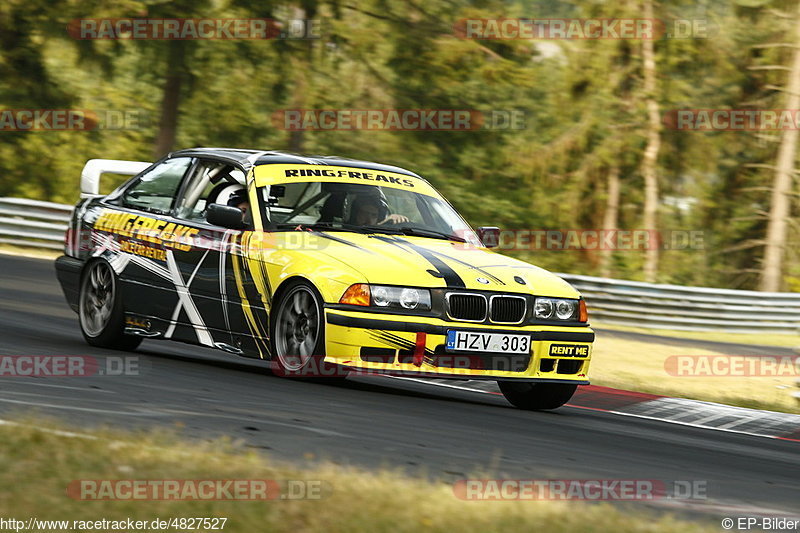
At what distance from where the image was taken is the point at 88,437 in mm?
5574

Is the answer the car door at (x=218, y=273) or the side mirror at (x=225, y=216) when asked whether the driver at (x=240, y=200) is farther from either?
the side mirror at (x=225, y=216)

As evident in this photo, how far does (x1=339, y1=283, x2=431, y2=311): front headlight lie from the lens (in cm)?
795

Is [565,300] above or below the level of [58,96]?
below

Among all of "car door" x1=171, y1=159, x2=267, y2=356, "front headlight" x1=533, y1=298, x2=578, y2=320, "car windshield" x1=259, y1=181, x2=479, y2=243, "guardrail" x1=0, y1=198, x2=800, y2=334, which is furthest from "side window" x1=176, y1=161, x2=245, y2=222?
"guardrail" x1=0, y1=198, x2=800, y2=334

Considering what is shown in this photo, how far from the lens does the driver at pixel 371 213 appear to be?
30.0ft

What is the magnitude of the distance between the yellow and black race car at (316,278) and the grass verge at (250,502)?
8.12ft

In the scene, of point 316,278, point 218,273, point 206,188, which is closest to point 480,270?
point 316,278

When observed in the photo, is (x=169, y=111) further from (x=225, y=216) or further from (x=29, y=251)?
(x=225, y=216)

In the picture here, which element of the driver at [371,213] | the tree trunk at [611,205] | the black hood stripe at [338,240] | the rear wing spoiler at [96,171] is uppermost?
the tree trunk at [611,205]

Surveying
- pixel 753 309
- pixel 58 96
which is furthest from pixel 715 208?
pixel 58 96

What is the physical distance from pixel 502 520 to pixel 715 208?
124 ft

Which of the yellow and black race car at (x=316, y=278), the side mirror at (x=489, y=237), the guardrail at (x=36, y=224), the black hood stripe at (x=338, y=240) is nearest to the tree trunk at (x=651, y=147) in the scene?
the guardrail at (x=36, y=224)

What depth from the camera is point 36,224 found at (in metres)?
19.6

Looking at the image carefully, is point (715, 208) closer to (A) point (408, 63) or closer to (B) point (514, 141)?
(B) point (514, 141)
